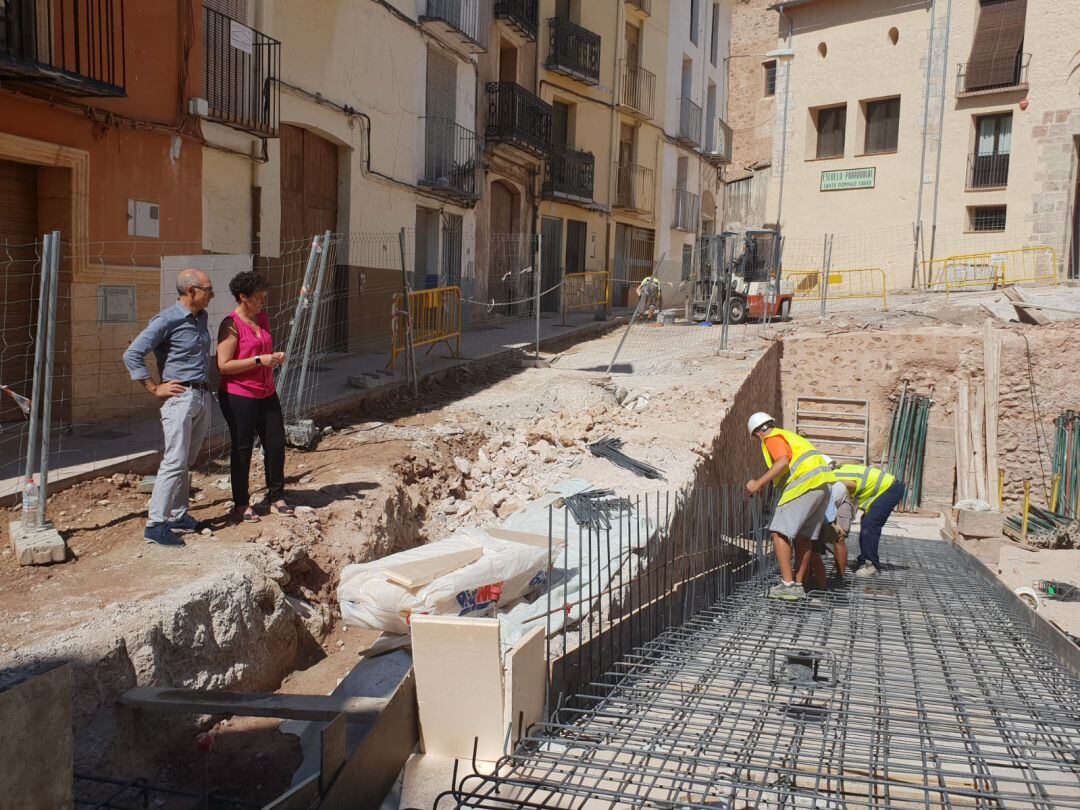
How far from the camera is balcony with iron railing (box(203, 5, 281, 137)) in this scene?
30.7 feet

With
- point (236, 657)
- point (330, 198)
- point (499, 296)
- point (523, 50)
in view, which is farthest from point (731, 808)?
point (523, 50)

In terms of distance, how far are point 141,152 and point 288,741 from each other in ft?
20.3

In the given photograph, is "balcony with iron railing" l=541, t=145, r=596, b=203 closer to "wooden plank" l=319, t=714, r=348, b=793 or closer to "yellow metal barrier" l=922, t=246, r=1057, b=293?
"yellow metal barrier" l=922, t=246, r=1057, b=293

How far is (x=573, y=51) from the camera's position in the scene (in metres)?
20.1

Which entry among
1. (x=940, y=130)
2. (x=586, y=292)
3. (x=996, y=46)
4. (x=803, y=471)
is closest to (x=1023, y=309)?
(x=586, y=292)

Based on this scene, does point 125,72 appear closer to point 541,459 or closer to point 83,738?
point 541,459

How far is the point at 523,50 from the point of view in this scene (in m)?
18.9

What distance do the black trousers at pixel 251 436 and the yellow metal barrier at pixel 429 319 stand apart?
4.17 meters

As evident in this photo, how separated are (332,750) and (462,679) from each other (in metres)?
0.63

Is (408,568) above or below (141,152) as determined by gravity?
below

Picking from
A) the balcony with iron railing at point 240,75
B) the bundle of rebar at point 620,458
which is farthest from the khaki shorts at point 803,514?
the balcony with iron railing at point 240,75

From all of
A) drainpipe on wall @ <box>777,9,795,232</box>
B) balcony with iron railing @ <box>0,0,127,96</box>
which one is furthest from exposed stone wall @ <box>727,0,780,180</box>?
balcony with iron railing @ <box>0,0,127,96</box>

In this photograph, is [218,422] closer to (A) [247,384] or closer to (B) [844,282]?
(A) [247,384]

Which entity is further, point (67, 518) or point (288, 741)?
point (67, 518)
